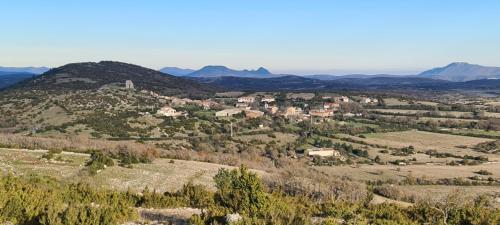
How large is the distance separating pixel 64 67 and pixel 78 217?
148496 millimetres

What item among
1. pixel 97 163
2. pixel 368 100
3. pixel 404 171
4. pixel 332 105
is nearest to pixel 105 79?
pixel 332 105

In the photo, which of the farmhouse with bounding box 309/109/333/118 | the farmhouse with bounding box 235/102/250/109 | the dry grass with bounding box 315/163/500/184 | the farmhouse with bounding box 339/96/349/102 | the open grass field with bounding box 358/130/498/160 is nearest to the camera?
the dry grass with bounding box 315/163/500/184

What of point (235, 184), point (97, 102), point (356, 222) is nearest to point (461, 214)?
point (356, 222)

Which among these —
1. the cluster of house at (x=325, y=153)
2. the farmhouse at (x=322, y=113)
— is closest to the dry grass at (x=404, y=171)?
the cluster of house at (x=325, y=153)

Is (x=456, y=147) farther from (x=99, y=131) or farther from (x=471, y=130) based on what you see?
(x=99, y=131)

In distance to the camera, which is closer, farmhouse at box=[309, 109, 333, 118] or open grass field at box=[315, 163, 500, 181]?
open grass field at box=[315, 163, 500, 181]

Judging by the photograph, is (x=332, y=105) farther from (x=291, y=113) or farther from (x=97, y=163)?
(x=97, y=163)

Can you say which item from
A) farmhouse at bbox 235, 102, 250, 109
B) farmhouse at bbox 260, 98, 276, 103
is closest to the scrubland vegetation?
farmhouse at bbox 260, 98, 276, 103

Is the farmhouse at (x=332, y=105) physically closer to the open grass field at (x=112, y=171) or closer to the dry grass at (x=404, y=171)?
the dry grass at (x=404, y=171)

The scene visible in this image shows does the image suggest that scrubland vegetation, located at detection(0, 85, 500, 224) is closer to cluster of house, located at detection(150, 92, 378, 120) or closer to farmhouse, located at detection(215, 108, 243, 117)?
cluster of house, located at detection(150, 92, 378, 120)

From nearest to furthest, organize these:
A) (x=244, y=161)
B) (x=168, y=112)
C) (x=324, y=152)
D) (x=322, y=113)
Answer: (x=244, y=161) < (x=324, y=152) < (x=168, y=112) < (x=322, y=113)

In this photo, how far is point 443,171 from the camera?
53.3 m

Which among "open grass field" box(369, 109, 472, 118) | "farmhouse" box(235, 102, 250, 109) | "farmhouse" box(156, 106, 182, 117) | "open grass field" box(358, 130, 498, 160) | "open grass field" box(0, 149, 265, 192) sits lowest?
"open grass field" box(358, 130, 498, 160)

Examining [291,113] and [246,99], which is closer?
[291,113]
